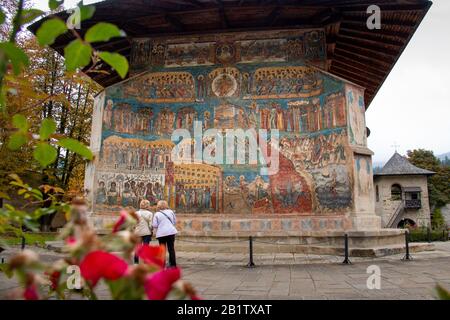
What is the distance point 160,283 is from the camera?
0.67m

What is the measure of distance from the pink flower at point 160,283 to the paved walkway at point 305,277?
3565 millimetres

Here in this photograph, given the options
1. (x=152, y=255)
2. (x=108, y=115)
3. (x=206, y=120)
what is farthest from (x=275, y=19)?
(x=152, y=255)

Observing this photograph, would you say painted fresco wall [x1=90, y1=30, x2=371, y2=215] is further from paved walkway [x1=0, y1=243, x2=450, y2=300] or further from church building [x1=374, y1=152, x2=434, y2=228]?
church building [x1=374, y1=152, x2=434, y2=228]

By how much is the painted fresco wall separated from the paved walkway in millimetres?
2299

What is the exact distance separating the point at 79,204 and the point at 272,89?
38.5 ft

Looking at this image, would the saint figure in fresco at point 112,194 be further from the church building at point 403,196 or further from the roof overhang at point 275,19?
the church building at point 403,196

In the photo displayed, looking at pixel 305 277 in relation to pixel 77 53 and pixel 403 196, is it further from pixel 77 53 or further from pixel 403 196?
pixel 403 196

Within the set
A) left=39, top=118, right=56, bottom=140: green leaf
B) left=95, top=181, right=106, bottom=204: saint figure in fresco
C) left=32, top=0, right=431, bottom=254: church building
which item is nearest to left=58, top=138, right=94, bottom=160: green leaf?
left=39, top=118, right=56, bottom=140: green leaf

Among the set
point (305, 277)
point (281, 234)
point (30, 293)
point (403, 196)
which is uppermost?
point (403, 196)

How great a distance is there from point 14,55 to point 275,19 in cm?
1209
